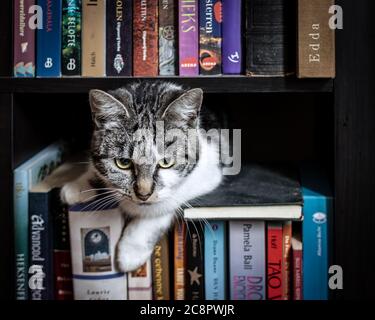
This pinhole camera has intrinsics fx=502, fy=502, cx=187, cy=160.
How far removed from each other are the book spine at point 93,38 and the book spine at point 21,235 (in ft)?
0.81

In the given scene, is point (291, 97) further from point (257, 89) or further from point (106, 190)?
point (106, 190)

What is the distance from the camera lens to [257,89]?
3.09 feet

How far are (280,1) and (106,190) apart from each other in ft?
1.62

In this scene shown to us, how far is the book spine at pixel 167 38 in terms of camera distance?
37.7 inches

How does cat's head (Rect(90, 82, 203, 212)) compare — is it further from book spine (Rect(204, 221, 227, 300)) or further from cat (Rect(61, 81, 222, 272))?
book spine (Rect(204, 221, 227, 300))

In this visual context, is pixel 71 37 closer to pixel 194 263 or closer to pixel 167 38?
pixel 167 38

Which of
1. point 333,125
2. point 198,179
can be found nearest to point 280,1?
point 333,125

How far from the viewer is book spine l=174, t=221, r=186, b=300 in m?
0.99

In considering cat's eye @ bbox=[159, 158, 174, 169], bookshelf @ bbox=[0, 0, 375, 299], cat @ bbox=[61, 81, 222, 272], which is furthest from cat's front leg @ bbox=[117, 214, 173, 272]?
bookshelf @ bbox=[0, 0, 375, 299]

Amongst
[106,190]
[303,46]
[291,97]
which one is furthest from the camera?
[291,97]

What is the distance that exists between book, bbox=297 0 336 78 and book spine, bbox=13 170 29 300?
58 cm

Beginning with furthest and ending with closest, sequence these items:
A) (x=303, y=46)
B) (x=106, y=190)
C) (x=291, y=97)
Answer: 1. (x=291, y=97)
2. (x=106, y=190)
3. (x=303, y=46)

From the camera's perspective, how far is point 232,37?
37.4 inches
